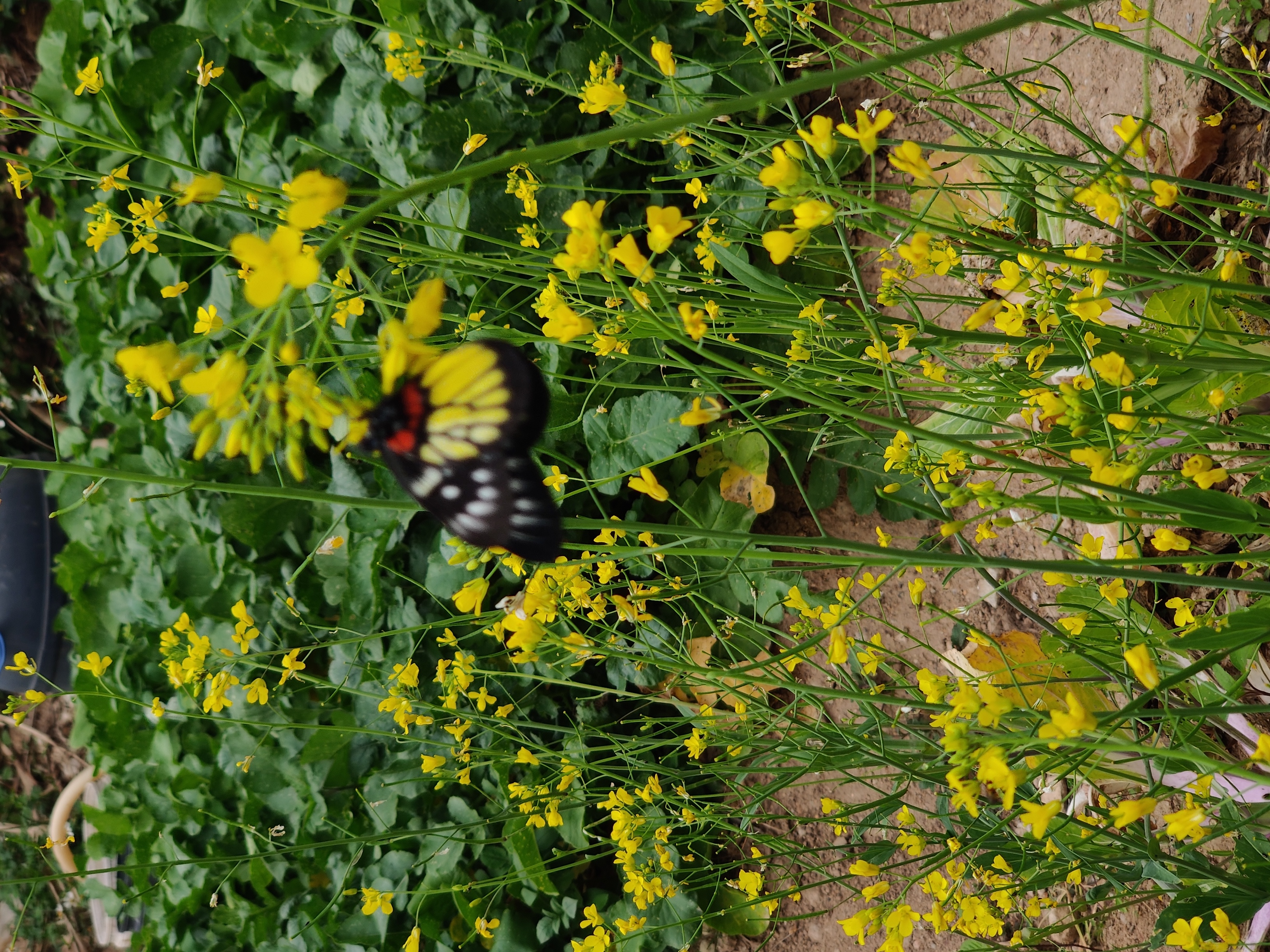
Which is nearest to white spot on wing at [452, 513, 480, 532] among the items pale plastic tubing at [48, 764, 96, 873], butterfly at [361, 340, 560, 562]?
butterfly at [361, 340, 560, 562]

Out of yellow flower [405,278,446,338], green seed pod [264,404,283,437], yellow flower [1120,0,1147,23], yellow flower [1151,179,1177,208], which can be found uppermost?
yellow flower [1120,0,1147,23]

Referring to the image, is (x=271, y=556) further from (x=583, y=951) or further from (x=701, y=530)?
(x=701, y=530)

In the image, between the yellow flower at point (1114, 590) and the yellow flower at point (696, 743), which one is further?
the yellow flower at point (696, 743)

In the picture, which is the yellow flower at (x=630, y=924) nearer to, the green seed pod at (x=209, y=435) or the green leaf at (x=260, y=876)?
the green leaf at (x=260, y=876)

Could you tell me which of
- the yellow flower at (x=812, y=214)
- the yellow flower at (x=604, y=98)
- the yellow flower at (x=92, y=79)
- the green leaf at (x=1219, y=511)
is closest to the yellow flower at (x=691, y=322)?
the yellow flower at (x=812, y=214)

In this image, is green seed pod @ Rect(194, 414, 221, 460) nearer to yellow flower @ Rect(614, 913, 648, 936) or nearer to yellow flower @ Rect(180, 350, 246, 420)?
yellow flower @ Rect(180, 350, 246, 420)

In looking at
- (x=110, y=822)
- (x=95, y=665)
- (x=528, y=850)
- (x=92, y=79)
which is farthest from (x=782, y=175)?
(x=110, y=822)

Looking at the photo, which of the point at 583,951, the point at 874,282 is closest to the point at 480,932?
the point at 583,951
